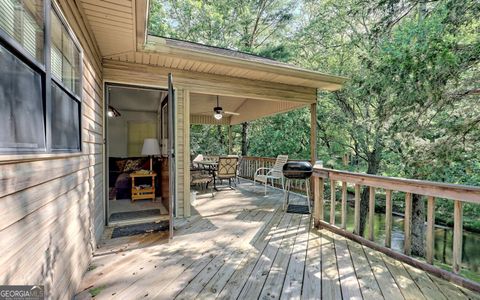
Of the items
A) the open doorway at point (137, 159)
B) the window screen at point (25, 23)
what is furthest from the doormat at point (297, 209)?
the window screen at point (25, 23)

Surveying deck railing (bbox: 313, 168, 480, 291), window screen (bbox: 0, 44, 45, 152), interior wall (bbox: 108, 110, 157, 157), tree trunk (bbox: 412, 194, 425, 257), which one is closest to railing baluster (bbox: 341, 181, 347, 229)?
deck railing (bbox: 313, 168, 480, 291)

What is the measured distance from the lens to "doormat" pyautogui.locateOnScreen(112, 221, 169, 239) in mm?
3412

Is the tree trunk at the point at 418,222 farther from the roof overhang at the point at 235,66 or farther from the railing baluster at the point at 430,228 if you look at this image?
the railing baluster at the point at 430,228

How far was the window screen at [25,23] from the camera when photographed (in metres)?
1.05

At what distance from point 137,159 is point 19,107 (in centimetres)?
562

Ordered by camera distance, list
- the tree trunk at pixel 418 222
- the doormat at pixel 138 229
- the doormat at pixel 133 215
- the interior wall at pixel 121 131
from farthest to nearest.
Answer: the interior wall at pixel 121 131 < the tree trunk at pixel 418 222 < the doormat at pixel 133 215 < the doormat at pixel 138 229

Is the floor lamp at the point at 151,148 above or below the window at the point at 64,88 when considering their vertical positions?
below

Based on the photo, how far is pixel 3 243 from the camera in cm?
101

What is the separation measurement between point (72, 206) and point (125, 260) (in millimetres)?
966

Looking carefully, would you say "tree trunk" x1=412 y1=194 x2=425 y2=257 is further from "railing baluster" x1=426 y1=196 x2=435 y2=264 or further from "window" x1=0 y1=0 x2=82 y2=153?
"window" x1=0 y1=0 x2=82 y2=153

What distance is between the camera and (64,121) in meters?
1.86

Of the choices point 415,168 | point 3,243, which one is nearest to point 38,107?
point 3,243

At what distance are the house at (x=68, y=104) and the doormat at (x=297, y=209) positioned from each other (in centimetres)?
198

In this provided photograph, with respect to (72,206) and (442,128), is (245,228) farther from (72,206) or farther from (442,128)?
(442,128)
